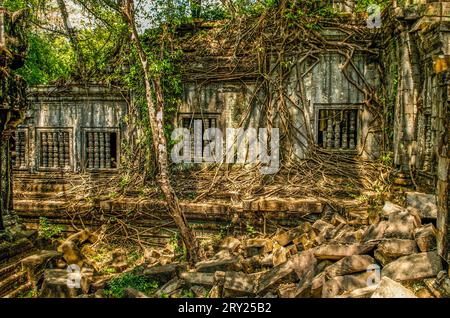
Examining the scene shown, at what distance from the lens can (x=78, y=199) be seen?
25.8ft

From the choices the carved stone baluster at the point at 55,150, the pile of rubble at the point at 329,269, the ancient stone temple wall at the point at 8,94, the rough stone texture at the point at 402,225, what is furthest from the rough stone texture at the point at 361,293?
the carved stone baluster at the point at 55,150

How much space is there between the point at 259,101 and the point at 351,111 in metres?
2.26

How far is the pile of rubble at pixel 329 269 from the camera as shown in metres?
3.34

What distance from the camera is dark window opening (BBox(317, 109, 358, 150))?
7.70m

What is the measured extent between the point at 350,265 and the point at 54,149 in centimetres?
825

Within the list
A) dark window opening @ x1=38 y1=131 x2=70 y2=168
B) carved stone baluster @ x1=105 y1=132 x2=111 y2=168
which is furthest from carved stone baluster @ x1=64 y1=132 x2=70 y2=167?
carved stone baluster @ x1=105 y1=132 x2=111 y2=168

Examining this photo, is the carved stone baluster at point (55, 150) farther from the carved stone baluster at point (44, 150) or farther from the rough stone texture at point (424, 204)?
the rough stone texture at point (424, 204)

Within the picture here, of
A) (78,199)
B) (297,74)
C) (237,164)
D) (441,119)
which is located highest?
(297,74)

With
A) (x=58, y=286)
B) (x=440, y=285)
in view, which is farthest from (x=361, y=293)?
(x=58, y=286)

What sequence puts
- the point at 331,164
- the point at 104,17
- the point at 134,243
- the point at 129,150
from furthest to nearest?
the point at 104,17, the point at 129,150, the point at 331,164, the point at 134,243
